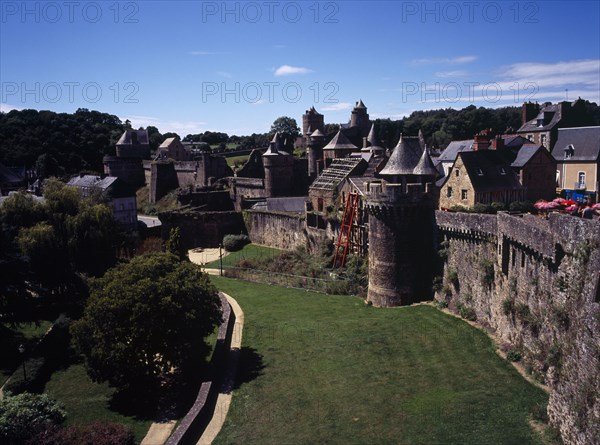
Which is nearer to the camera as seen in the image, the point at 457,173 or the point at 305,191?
the point at 457,173

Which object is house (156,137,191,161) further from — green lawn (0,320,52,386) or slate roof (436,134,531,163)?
green lawn (0,320,52,386)

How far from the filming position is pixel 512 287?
2170 centimetres

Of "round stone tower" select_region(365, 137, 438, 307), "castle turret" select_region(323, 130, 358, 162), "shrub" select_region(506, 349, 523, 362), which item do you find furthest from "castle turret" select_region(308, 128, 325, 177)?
"shrub" select_region(506, 349, 523, 362)

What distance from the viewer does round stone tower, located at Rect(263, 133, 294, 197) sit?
55688mm

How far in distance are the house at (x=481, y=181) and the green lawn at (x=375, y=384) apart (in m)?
9.90

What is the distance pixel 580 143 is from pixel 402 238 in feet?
80.9

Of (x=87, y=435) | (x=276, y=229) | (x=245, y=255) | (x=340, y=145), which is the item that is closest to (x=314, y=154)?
(x=340, y=145)

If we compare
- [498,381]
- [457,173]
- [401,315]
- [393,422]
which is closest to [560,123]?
[457,173]

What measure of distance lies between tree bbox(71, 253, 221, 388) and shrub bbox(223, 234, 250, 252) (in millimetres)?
25298

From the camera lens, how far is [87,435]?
17.8 metres

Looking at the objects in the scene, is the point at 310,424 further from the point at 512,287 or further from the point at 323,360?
the point at 512,287

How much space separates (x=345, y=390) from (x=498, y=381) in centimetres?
576

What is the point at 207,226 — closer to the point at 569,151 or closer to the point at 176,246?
the point at 176,246

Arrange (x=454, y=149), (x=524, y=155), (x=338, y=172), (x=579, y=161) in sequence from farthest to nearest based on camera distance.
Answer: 1. (x=454, y=149)
2. (x=338, y=172)
3. (x=579, y=161)
4. (x=524, y=155)
